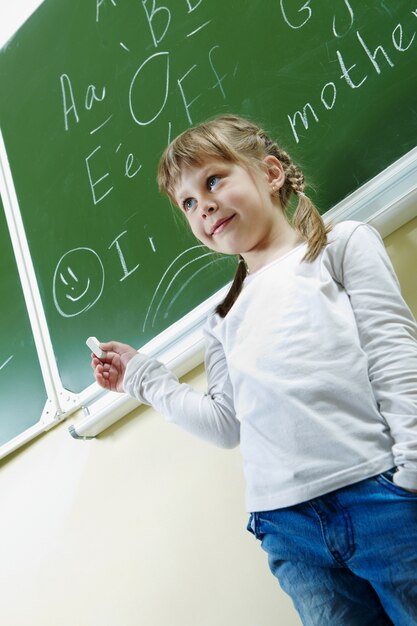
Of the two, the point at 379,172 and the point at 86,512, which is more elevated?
the point at 379,172

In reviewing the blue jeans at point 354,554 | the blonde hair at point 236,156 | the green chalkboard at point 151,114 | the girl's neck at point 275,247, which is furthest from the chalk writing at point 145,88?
the blue jeans at point 354,554

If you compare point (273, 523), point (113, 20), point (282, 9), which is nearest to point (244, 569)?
point (273, 523)

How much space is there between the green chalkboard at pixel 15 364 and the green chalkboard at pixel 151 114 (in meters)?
0.10

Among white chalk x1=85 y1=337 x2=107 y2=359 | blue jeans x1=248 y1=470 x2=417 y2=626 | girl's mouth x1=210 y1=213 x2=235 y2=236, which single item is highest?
girl's mouth x1=210 y1=213 x2=235 y2=236

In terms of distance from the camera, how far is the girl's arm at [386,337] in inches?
34.1

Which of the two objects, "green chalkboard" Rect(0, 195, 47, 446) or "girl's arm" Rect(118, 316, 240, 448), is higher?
"green chalkboard" Rect(0, 195, 47, 446)

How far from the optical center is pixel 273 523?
95 centimetres

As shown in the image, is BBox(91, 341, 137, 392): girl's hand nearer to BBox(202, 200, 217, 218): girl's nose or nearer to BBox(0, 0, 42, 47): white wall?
BBox(202, 200, 217, 218): girl's nose

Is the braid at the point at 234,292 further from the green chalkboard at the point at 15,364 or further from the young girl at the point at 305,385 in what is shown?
the green chalkboard at the point at 15,364

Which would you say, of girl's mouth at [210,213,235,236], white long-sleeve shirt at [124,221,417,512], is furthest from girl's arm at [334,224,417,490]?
girl's mouth at [210,213,235,236]

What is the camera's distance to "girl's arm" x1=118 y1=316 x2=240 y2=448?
1179 millimetres

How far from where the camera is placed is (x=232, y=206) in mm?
1175

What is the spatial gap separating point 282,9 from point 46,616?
1471 mm

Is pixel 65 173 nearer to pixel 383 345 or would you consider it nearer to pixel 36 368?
pixel 36 368
